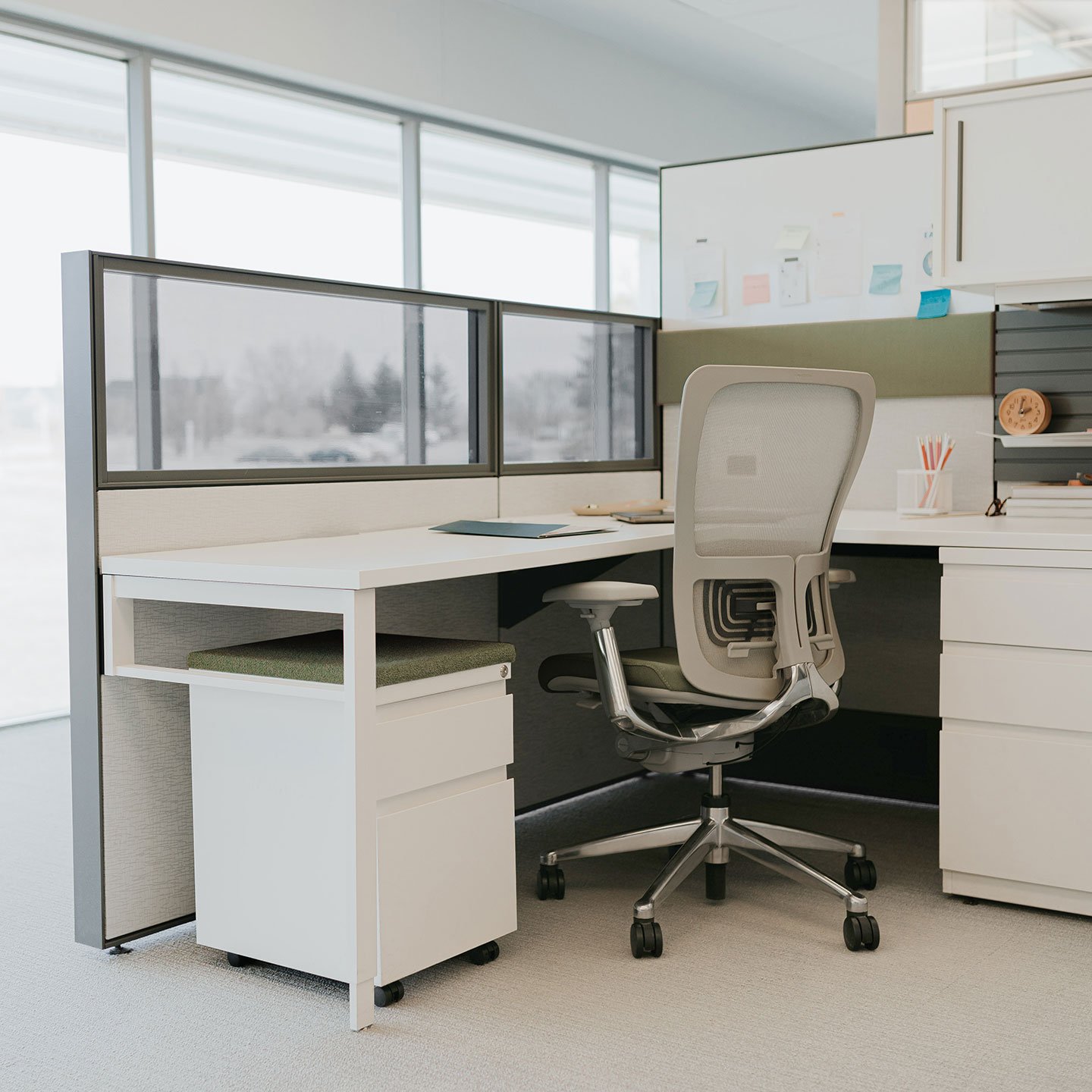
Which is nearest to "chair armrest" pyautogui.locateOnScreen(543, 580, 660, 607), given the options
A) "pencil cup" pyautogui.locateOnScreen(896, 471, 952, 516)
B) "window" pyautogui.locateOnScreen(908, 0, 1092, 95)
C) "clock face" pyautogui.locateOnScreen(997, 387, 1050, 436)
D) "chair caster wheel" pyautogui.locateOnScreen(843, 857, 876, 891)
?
"chair caster wheel" pyautogui.locateOnScreen(843, 857, 876, 891)

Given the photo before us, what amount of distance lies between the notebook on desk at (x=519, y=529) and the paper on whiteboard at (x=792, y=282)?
99 centimetres

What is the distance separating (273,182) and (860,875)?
11.0 ft

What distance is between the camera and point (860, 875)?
254cm

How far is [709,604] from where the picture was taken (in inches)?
87.9

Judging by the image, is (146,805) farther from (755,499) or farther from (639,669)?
(755,499)

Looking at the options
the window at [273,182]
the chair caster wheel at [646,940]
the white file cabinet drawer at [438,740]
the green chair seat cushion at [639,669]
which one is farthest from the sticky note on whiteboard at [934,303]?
the window at [273,182]

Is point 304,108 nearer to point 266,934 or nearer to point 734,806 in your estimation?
point 734,806

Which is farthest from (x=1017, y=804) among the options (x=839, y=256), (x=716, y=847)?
(x=839, y=256)

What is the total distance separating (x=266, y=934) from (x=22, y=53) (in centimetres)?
306

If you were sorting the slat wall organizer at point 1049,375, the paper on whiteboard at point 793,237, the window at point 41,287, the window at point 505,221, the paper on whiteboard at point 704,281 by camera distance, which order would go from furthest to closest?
the window at point 505,221 → the window at point 41,287 → the paper on whiteboard at point 704,281 → the paper on whiteboard at point 793,237 → the slat wall organizer at point 1049,375

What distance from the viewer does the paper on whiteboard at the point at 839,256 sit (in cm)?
313

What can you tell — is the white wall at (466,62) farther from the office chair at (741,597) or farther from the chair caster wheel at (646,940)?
the chair caster wheel at (646,940)

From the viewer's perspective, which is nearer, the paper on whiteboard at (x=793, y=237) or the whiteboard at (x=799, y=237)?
the whiteboard at (x=799, y=237)

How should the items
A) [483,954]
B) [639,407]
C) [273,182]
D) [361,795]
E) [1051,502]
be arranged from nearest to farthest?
1. [361,795]
2. [483,954]
3. [1051,502]
4. [639,407]
5. [273,182]
